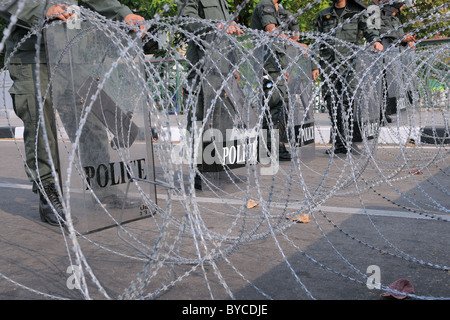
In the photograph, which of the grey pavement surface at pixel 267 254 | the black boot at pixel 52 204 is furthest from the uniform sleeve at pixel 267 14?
the black boot at pixel 52 204

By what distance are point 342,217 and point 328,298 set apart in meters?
1.63

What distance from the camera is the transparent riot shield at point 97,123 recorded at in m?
3.73

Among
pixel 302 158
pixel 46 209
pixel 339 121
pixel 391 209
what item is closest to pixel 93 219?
pixel 46 209

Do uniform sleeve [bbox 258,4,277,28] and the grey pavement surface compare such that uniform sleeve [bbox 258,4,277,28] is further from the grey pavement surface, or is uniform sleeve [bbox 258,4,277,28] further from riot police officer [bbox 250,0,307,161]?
the grey pavement surface

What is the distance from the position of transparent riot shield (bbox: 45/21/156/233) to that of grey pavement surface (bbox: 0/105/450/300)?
0.74 ft

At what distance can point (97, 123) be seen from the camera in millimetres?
4031

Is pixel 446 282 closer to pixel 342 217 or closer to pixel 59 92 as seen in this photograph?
pixel 342 217

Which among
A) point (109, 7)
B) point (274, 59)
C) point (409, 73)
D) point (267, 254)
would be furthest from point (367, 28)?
point (267, 254)

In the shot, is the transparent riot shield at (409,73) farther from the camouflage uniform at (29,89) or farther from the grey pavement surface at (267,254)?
the camouflage uniform at (29,89)

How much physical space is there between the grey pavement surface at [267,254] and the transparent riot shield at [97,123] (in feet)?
0.74

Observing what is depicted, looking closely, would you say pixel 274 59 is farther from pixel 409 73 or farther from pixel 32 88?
pixel 32 88

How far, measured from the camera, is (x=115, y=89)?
13.4 ft

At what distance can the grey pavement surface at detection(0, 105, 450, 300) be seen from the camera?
9.13 ft

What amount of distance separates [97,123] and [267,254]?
1591 millimetres
